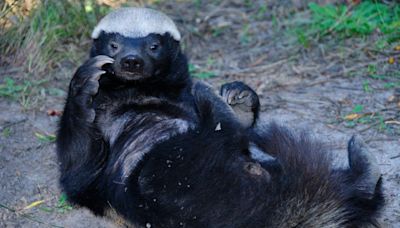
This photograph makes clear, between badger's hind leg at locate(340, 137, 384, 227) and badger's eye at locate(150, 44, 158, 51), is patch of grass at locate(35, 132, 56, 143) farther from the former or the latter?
badger's hind leg at locate(340, 137, 384, 227)

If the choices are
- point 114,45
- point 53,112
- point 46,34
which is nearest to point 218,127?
point 114,45

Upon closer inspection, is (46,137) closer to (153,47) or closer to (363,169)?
(153,47)

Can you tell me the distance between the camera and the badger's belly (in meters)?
4.59

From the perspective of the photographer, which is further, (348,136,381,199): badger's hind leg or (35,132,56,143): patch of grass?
(35,132,56,143): patch of grass

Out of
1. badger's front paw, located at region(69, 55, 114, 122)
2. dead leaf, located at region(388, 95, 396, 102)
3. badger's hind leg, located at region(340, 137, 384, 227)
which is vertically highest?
badger's front paw, located at region(69, 55, 114, 122)

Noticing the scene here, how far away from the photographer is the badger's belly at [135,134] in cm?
459

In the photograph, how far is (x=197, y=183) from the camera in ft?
14.1

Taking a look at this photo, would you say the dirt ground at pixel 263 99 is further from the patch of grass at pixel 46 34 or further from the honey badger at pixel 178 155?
the honey badger at pixel 178 155

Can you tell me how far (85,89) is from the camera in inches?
181

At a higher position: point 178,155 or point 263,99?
point 178,155

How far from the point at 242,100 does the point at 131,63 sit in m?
0.83

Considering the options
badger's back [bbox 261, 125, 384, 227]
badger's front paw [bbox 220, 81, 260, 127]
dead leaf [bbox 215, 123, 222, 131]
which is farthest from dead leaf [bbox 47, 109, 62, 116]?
badger's back [bbox 261, 125, 384, 227]

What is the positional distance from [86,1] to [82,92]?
3.70 meters

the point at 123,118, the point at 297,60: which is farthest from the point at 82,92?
the point at 297,60
